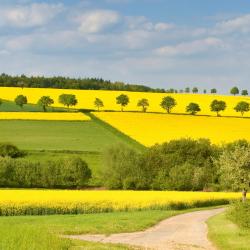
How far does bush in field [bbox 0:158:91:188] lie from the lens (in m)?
53.2

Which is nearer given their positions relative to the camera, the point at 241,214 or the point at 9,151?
the point at 241,214

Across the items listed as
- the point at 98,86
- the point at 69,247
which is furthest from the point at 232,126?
the point at 98,86

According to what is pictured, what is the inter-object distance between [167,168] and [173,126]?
103 feet

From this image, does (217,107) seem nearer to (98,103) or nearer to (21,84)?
(98,103)

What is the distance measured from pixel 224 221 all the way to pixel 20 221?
1010cm

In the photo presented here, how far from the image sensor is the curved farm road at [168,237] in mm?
21438

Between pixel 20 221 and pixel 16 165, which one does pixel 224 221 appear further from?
pixel 16 165

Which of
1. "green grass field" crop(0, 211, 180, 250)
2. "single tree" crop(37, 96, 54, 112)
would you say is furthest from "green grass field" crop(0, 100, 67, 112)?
"green grass field" crop(0, 211, 180, 250)

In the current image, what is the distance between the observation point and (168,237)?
927 inches

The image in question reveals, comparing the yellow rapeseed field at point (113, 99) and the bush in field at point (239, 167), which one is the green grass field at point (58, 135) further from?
the bush in field at point (239, 167)

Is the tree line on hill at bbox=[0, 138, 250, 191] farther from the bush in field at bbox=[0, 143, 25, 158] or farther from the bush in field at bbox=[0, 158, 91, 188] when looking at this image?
the bush in field at bbox=[0, 143, 25, 158]

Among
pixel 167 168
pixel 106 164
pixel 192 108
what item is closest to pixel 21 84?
pixel 192 108

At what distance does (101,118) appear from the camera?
95.6 metres

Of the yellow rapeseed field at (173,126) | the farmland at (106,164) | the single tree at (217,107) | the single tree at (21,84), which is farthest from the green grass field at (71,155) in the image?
the single tree at (21,84)
